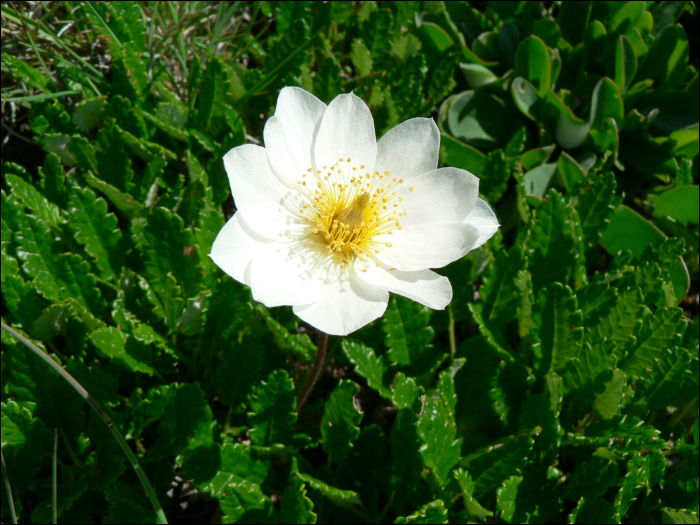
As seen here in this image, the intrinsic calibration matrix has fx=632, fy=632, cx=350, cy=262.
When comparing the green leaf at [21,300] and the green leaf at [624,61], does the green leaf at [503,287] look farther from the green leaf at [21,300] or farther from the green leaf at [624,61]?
the green leaf at [21,300]

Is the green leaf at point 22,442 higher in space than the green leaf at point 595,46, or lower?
lower

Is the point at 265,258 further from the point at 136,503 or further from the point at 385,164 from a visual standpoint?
the point at 136,503

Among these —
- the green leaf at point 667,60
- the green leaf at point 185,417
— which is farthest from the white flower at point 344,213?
the green leaf at point 667,60

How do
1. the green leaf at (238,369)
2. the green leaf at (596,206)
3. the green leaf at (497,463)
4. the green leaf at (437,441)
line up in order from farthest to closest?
1. the green leaf at (596,206)
2. the green leaf at (238,369)
3. the green leaf at (497,463)
4. the green leaf at (437,441)

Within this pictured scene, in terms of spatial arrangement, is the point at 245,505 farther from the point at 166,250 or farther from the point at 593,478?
the point at 593,478

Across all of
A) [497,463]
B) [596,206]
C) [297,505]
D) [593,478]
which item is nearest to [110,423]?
[297,505]

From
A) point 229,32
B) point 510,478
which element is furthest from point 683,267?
point 229,32
